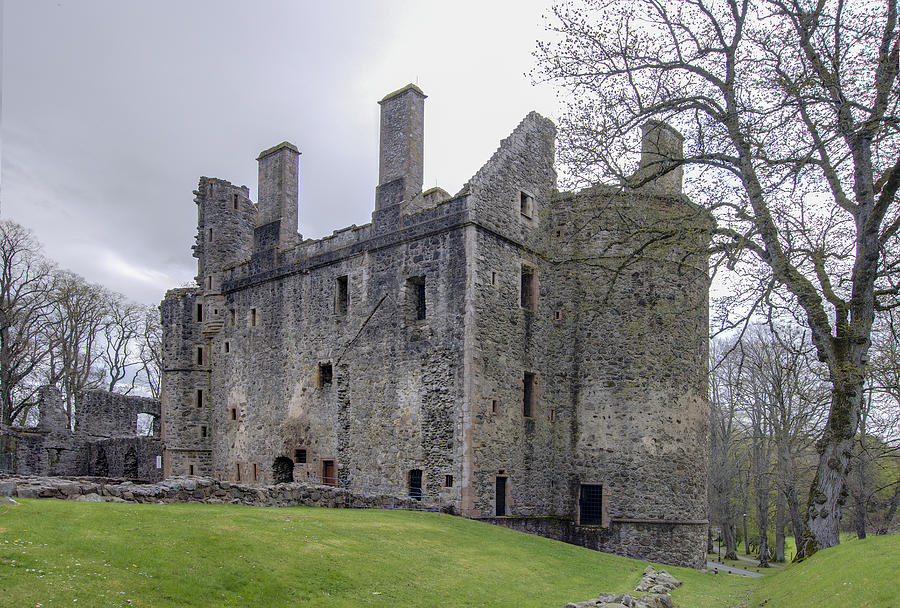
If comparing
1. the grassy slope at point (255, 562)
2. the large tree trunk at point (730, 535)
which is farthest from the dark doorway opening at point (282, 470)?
the large tree trunk at point (730, 535)

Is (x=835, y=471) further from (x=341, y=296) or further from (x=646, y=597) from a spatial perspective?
(x=341, y=296)

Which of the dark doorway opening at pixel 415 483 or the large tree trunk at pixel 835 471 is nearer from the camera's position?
the large tree trunk at pixel 835 471

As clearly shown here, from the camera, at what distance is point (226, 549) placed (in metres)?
10.5

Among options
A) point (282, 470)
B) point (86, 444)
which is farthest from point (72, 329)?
point (282, 470)

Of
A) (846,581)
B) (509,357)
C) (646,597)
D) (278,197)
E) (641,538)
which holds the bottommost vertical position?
(641,538)

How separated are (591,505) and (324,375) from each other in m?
10.1

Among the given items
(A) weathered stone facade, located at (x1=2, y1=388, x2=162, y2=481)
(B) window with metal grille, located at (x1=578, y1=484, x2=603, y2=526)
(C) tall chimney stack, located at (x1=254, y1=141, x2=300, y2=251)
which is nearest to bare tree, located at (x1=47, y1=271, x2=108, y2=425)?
(A) weathered stone facade, located at (x1=2, y1=388, x2=162, y2=481)

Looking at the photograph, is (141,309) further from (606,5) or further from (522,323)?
(606,5)

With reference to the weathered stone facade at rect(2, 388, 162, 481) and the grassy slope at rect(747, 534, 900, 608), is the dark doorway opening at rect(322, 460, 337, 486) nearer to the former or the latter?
the weathered stone facade at rect(2, 388, 162, 481)

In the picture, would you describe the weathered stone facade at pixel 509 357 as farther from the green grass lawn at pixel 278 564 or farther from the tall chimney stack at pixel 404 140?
the green grass lawn at pixel 278 564

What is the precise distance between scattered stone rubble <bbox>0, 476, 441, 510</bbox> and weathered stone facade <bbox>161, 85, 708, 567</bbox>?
95.2 inches

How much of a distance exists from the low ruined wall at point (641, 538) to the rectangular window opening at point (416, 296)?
22.9 ft

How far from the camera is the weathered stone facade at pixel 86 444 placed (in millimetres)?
34719

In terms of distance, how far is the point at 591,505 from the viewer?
22688mm
